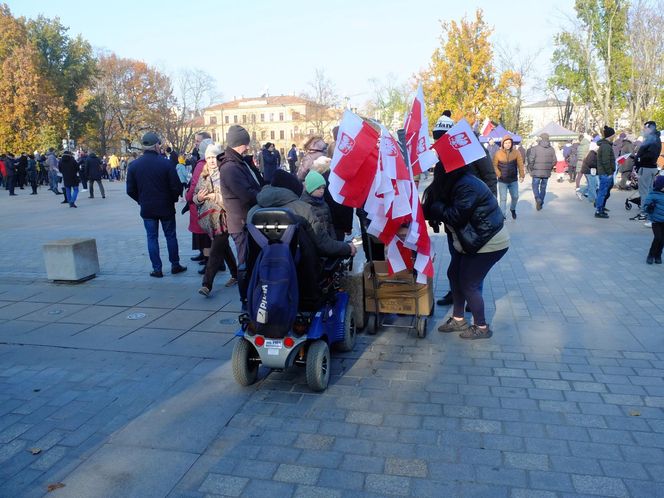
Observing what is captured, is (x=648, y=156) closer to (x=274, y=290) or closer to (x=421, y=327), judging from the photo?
(x=421, y=327)

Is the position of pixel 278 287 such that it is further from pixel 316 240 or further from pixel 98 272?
pixel 98 272

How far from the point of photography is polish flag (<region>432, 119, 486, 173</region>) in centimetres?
445

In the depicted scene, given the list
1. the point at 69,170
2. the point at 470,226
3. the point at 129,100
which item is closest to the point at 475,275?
the point at 470,226

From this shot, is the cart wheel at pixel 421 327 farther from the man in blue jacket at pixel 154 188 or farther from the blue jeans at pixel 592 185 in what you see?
the blue jeans at pixel 592 185

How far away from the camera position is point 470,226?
4.70 metres

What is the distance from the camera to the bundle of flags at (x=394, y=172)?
402 cm

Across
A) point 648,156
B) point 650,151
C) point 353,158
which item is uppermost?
point 353,158

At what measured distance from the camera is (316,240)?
4.14m

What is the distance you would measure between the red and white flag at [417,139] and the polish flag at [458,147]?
5.3 inches

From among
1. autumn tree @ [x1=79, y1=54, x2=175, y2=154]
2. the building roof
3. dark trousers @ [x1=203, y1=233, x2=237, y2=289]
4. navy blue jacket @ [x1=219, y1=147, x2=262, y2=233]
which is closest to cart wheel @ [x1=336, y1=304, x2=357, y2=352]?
navy blue jacket @ [x1=219, y1=147, x2=262, y2=233]

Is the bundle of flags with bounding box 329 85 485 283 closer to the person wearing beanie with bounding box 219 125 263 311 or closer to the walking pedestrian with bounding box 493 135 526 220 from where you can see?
the person wearing beanie with bounding box 219 125 263 311

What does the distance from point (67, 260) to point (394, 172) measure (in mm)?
5208

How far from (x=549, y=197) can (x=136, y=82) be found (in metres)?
56.3

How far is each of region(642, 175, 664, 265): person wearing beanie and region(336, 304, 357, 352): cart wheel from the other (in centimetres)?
509
